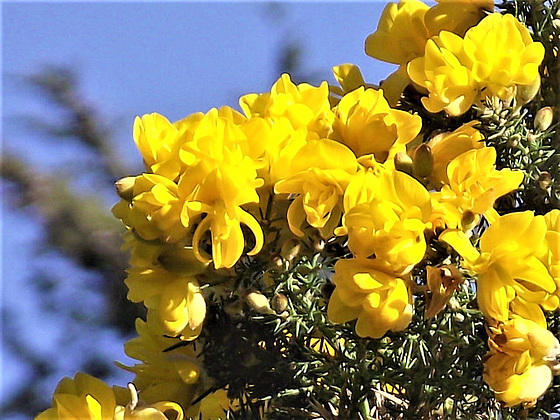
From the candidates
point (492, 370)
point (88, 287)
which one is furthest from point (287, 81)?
point (88, 287)

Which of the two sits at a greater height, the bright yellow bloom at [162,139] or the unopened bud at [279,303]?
the bright yellow bloom at [162,139]

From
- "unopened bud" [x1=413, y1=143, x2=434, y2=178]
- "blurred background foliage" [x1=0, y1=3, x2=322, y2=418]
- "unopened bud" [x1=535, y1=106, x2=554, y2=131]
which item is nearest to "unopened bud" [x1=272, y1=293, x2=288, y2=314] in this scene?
"unopened bud" [x1=413, y1=143, x2=434, y2=178]

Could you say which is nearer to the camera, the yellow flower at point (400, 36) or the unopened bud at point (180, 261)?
the unopened bud at point (180, 261)

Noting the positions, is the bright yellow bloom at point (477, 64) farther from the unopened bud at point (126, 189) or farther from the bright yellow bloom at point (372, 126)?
the unopened bud at point (126, 189)

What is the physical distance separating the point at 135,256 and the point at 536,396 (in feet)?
0.78

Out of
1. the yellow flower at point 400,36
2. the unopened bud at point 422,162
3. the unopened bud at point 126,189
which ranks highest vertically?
the yellow flower at point 400,36

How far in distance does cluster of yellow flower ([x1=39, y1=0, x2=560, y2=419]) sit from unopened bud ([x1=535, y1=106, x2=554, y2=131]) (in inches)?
0.9

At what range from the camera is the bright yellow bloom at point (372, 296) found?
17.6 inches

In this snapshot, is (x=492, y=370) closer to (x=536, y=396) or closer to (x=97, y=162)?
(x=536, y=396)

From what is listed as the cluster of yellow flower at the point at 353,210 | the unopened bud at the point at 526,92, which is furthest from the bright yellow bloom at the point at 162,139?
the unopened bud at the point at 526,92

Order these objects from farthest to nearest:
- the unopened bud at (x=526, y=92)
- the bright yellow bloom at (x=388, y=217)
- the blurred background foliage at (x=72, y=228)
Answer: the blurred background foliage at (x=72, y=228) < the unopened bud at (x=526, y=92) < the bright yellow bloom at (x=388, y=217)

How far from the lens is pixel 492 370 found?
46 centimetres

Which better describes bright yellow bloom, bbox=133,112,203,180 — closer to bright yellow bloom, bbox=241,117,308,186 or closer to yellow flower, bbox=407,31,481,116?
bright yellow bloom, bbox=241,117,308,186

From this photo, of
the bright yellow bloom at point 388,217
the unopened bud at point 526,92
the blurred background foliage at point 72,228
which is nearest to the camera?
the bright yellow bloom at point 388,217
